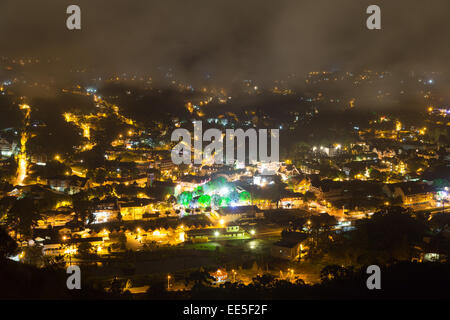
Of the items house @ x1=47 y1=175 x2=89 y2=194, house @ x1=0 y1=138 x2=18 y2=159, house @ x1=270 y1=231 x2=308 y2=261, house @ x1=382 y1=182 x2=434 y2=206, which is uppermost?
house @ x1=0 y1=138 x2=18 y2=159

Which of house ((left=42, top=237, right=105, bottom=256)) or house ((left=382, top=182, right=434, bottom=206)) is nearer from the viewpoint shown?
house ((left=42, top=237, right=105, bottom=256))

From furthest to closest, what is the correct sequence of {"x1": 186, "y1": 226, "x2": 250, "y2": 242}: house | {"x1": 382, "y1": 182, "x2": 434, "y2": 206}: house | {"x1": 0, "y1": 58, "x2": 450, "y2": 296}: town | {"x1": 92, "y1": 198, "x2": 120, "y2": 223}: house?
{"x1": 382, "y1": 182, "x2": 434, "y2": 206}: house, {"x1": 92, "y1": 198, "x2": 120, "y2": 223}: house, {"x1": 186, "y1": 226, "x2": 250, "y2": 242}: house, {"x1": 0, "y1": 58, "x2": 450, "y2": 296}: town

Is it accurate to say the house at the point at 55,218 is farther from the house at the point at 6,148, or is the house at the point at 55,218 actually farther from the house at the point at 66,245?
the house at the point at 6,148

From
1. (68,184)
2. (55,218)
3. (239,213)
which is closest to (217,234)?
(239,213)

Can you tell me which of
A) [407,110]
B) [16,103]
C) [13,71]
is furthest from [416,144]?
[13,71]

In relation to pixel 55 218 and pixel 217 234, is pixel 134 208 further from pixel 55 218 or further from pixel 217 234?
pixel 217 234

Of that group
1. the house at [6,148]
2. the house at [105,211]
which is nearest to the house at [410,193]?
the house at [105,211]

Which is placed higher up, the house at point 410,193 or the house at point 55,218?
the house at point 410,193

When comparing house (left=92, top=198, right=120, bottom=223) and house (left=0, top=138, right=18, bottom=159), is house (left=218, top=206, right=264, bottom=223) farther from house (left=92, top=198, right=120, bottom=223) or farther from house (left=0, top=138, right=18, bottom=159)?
house (left=0, top=138, right=18, bottom=159)

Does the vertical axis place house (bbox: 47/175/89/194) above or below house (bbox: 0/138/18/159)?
below

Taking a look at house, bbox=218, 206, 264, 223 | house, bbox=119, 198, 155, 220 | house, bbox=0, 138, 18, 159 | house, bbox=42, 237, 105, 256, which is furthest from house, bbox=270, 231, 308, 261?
house, bbox=0, 138, 18, 159

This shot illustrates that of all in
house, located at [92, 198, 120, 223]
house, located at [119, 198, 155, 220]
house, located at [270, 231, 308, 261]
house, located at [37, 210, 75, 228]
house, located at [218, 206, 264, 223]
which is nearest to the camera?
house, located at [270, 231, 308, 261]

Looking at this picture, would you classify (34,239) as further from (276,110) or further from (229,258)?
(276,110)

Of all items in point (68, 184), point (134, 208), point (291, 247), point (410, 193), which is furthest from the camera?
point (68, 184)
